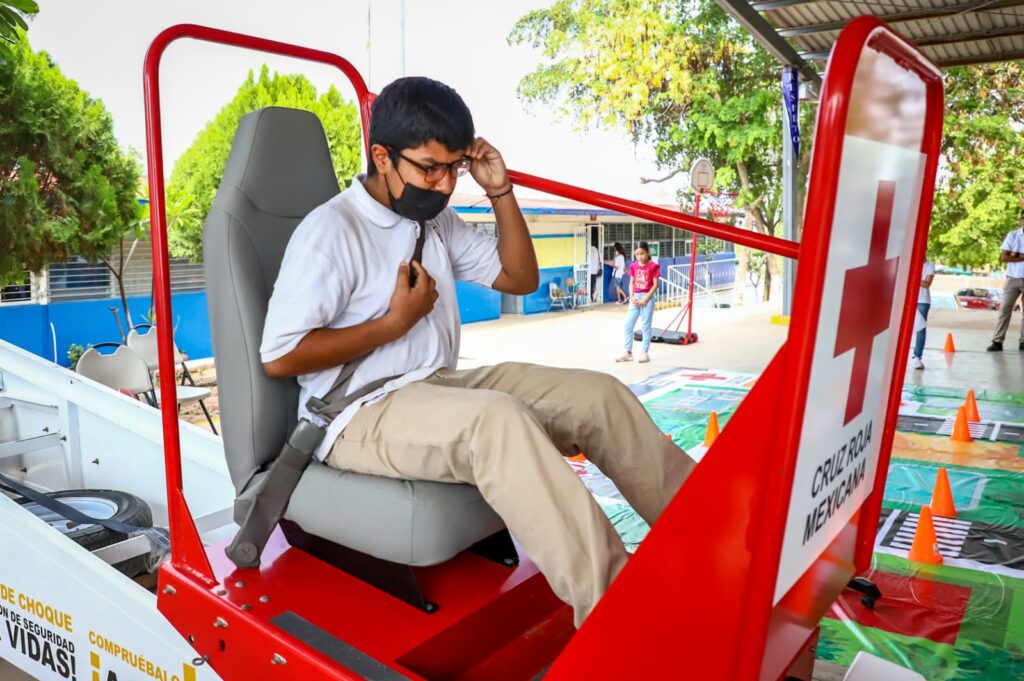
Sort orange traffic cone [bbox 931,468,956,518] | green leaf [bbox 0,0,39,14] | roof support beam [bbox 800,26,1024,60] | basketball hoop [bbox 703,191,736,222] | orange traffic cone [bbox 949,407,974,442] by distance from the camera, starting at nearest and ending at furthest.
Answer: green leaf [bbox 0,0,39,14] → orange traffic cone [bbox 931,468,956,518] → orange traffic cone [bbox 949,407,974,442] → roof support beam [bbox 800,26,1024,60] → basketball hoop [bbox 703,191,736,222]

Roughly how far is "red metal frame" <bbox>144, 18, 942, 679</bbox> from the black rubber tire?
33.8 inches

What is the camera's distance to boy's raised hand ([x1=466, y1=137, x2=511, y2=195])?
1843 mm

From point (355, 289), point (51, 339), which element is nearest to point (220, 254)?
point (355, 289)

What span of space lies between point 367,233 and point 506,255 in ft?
1.34

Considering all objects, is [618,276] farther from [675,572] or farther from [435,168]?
[675,572]

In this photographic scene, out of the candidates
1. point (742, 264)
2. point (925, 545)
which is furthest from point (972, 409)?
point (742, 264)

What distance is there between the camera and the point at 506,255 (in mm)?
2074

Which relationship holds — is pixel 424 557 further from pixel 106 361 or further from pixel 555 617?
pixel 106 361

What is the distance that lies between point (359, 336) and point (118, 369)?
2.95m

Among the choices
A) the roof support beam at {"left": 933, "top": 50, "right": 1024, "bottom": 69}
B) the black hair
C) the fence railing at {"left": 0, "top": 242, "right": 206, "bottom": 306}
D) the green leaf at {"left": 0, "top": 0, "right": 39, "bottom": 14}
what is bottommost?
the fence railing at {"left": 0, "top": 242, "right": 206, "bottom": 306}

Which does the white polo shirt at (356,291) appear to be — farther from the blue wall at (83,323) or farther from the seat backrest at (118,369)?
the blue wall at (83,323)

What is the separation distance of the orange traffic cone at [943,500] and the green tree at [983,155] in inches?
587

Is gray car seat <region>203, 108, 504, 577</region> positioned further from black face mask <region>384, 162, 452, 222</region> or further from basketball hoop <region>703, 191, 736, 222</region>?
basketball hoop <region>703, 191, 736, 222</region>

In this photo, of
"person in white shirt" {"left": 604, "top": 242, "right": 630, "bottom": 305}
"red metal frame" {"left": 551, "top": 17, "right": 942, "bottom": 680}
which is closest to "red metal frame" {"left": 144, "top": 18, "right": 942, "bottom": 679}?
"red metal frame" {"left": 551, "top": 17, "right": 942, "bottom": 680}
